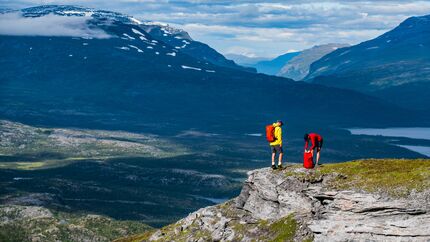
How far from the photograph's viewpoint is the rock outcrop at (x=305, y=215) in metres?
65.4

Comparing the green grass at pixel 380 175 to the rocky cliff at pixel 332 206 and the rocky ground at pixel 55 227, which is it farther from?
the rocky ground at pixel 55 227

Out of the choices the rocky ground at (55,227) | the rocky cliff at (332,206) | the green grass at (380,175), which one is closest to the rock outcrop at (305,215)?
the rocky cliff at (332,206)

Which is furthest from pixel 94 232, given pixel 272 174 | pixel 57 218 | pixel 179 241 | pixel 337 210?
pixel 337 210

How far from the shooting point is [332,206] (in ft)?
229

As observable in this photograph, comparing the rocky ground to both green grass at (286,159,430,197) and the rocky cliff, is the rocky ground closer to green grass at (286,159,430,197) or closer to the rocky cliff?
the rocky cliff

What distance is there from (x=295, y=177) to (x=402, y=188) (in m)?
13.6

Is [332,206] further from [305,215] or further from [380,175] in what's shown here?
[380,175]

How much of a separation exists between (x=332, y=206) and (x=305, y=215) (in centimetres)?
541

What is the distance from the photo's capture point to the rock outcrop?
65.4m

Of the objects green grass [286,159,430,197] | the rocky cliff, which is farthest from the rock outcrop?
green grass [286,159,430,197]

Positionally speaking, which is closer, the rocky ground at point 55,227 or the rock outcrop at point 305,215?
the rock outcrop at point 305,215

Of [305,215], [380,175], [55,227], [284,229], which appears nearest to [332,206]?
[305,215]

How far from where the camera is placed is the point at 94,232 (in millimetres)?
178500

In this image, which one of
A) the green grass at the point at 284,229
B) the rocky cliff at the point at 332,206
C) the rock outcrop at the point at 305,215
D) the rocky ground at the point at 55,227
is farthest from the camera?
the rocky ground at the point at 55,227
